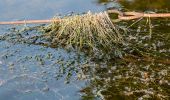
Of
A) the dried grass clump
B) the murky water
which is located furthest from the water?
the dried grass clump

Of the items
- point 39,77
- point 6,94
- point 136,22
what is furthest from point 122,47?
point 6,94

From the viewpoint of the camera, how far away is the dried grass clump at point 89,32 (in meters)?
5.79

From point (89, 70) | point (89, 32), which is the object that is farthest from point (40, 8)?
point (89, 70)

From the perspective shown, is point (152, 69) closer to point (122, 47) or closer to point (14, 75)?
point (122, 47)

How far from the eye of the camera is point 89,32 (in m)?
5.79

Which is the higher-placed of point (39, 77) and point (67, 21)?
point (67, 21)

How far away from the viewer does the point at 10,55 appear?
580 cm

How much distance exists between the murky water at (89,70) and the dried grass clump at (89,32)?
0.55ft

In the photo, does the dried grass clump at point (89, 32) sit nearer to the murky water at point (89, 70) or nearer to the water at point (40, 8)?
the murky water at point (89, 70)

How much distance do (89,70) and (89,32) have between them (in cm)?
70

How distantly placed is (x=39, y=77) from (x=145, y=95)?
136cm

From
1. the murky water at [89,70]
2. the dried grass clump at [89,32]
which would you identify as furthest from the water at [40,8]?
the dried grass clump at [89,32]

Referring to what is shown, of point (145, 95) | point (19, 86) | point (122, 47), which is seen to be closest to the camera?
point (145, 95)

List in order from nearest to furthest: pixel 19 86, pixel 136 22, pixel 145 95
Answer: pixel 145 95 < pixel 19 86 < pixel 136 22
